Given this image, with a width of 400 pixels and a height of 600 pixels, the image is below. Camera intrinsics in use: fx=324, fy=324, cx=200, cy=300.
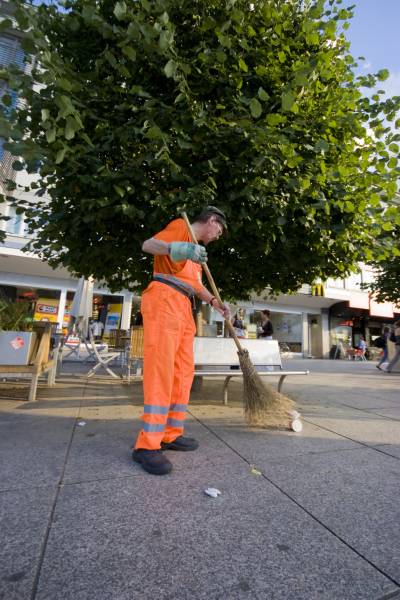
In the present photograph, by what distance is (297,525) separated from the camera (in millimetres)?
1651

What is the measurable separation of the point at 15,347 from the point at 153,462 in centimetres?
324

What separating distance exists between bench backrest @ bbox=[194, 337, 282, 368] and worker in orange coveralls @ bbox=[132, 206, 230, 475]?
195 centimetres

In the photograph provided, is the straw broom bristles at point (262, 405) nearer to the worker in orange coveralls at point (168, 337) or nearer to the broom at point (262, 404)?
the broom at point (262, 404)

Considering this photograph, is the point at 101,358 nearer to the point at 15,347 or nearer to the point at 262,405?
the point at 15,347

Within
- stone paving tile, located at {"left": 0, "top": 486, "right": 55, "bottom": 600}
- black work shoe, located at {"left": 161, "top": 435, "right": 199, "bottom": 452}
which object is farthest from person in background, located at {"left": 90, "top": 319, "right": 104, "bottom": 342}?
stone paving tile, located at {"left": 0, "top": 486, "right": 55, "bottom": 600}

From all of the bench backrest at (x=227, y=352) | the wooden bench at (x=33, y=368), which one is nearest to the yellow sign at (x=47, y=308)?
the wooden bench at (x=33, y=368)


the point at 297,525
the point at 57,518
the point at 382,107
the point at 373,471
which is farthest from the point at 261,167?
the point at 57,518

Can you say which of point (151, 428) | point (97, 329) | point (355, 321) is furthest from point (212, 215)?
point (355, 321)

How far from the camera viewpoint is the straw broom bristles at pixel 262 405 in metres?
3.28

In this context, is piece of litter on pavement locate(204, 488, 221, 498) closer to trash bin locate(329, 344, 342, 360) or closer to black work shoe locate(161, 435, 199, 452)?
black work shoe locate(161, 435, 199, 452)

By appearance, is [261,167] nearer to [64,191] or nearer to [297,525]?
[64,191]

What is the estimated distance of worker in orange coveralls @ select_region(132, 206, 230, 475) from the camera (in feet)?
7.64

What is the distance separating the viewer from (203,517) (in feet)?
5.54

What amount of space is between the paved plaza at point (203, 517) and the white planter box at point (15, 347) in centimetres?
149
